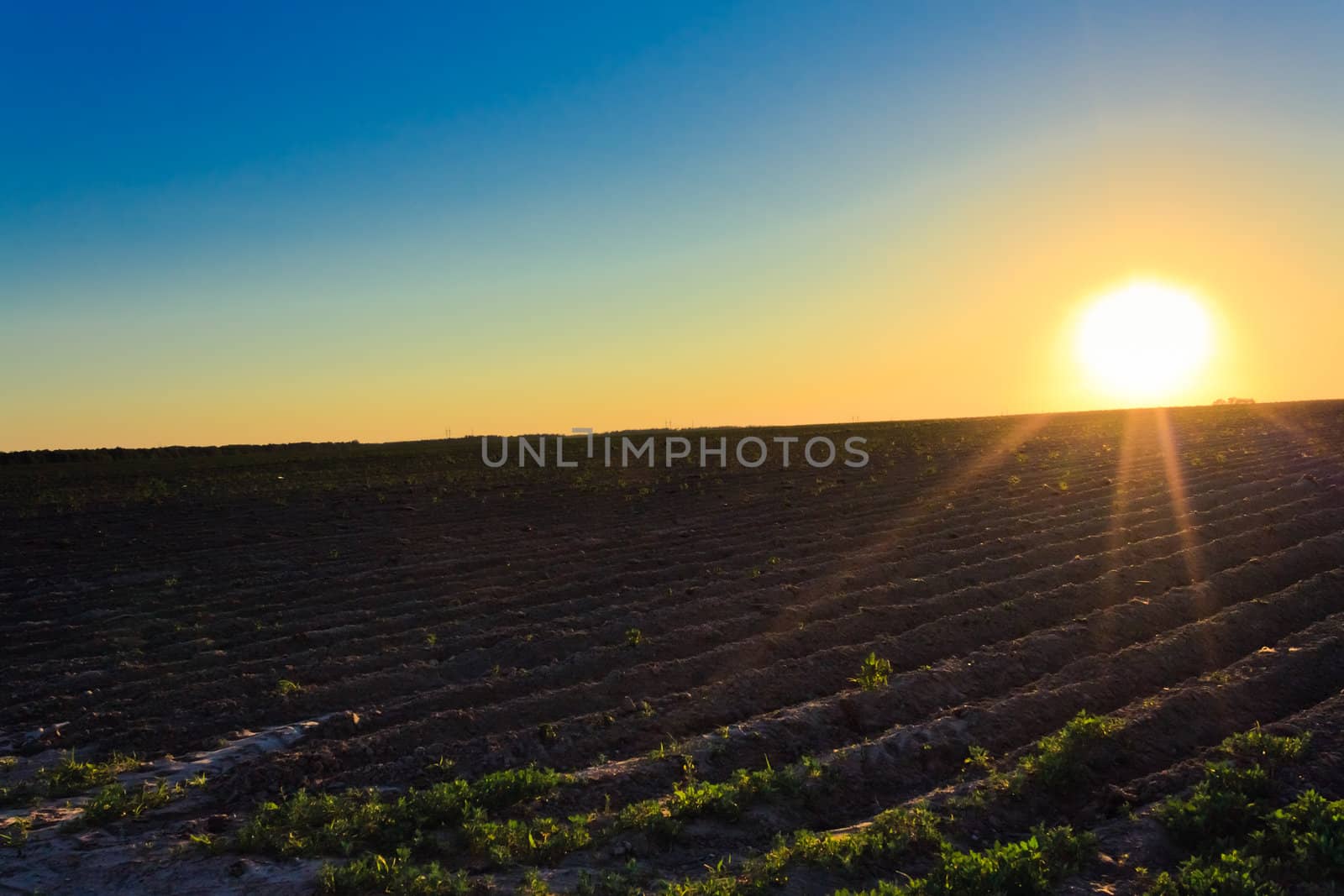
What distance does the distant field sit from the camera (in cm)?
523

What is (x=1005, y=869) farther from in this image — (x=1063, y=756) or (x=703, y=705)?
(x=703, y=705)

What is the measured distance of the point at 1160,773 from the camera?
234 inches

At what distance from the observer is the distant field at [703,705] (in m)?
5.23

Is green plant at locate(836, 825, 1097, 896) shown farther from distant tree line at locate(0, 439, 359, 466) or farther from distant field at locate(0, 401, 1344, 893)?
distant tree line at locate(0, 439, 359, 466)

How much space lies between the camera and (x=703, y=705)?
307 inches

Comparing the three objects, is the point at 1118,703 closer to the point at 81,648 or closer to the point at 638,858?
the point at 638,858

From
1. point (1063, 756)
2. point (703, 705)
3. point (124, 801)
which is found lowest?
point (124, 801)

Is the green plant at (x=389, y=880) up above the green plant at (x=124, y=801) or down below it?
above

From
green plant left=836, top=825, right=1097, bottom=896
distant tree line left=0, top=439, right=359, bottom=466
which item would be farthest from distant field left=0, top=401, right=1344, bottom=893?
distant tree line left=0, top=439, right=359, bottom=466

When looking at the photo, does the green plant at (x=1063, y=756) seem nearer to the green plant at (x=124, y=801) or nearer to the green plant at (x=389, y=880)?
the green plant at (x=389, y=880)

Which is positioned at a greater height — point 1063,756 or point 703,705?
point 1063,756

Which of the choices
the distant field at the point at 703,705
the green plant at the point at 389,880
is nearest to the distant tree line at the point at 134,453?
the distant field at the point at 703,705

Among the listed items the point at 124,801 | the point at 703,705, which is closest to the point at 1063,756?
the point at 703,705

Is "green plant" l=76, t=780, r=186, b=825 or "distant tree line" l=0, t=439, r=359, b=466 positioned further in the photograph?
"distant tree line" l=0, t=439, r=359, b=466
